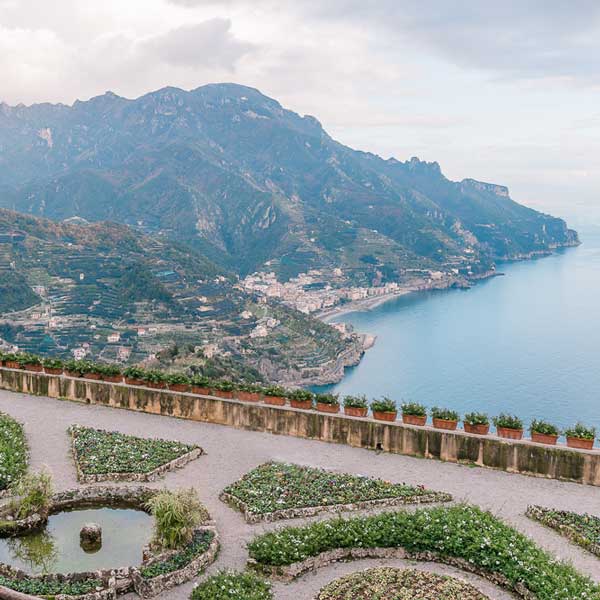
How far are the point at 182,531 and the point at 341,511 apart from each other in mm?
3122

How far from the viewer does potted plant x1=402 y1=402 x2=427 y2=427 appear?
14.9m

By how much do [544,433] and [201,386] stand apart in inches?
340

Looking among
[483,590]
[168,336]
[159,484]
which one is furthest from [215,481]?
[168,336]

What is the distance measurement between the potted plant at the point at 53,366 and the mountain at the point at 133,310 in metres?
62.6

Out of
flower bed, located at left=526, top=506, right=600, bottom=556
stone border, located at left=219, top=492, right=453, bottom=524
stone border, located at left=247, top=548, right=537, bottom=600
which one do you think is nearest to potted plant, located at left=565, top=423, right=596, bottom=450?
flower bed, located at left=526, top=506, right=600, bottom=556

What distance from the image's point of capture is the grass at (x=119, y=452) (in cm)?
1339

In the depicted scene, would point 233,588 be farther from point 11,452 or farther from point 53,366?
point 53,366

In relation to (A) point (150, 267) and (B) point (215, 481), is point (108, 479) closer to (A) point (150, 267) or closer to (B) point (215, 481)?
(B) point (215, 481)

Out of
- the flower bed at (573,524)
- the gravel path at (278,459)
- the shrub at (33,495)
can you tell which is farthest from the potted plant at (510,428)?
the shrub at (33,495)

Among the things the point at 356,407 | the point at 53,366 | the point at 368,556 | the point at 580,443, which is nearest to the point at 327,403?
the point at 356,407

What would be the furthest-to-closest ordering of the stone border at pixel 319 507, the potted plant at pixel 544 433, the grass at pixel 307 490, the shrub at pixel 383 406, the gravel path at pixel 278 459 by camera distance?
the shrub at pixel 383 406 < the potted plant at pixel 544 433 < the grass at pixel 307 490 < the stone border at pixel 319 507 < the gravel path at pixel 278 459

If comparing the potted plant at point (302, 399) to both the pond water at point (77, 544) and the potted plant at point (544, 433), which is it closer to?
the pond water at point (77, 544)

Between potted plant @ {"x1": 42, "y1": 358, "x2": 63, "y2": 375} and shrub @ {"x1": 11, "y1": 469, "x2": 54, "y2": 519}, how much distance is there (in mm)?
8012

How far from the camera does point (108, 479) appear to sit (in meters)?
13.1
